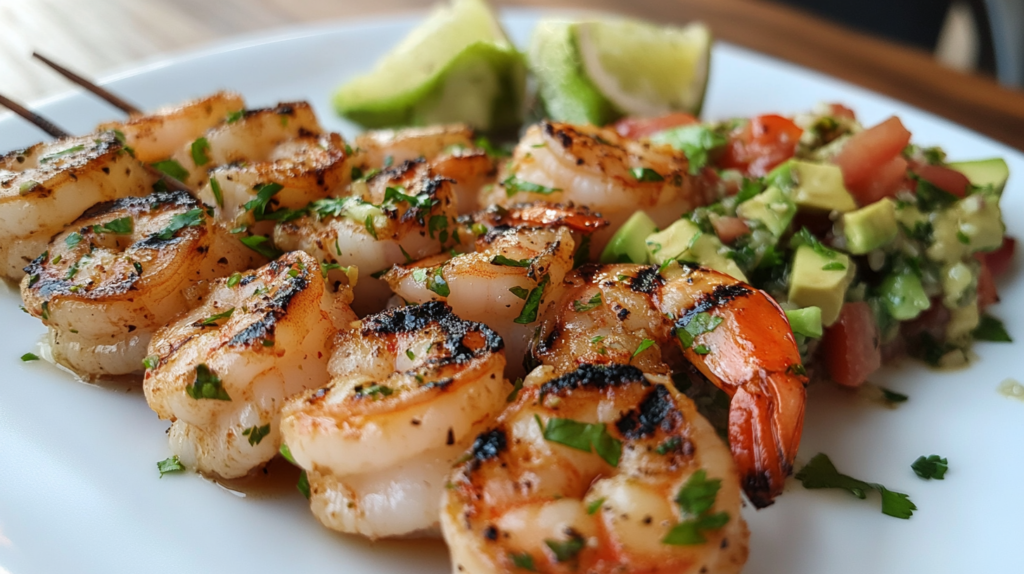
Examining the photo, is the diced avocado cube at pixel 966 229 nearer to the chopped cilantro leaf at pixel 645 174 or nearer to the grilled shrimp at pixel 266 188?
the chopped cilantro leaf at pixel 645 174

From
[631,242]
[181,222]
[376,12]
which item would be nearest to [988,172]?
[631,242]

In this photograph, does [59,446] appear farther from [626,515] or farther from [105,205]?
[626,515]

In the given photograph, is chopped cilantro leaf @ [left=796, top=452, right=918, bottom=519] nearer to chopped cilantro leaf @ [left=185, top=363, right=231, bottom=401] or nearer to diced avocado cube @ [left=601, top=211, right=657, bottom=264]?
diced avocado cube @ [left=601, top=211, right=657, bottom=264]

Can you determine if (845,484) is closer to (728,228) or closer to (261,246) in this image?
(728,228)

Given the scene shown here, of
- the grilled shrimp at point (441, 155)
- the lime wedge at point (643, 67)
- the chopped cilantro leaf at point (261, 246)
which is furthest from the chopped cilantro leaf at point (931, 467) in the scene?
the lime wedge at point (643, 67)

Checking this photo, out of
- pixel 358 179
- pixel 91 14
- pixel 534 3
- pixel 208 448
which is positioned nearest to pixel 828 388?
pixel 358 179
